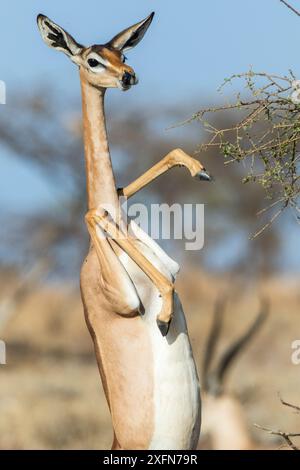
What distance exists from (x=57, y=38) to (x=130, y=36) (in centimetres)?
19

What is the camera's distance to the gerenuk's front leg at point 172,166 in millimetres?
3562

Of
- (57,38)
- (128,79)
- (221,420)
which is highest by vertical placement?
(57,38)

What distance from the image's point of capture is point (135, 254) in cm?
355

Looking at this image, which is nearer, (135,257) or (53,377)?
(135,257)

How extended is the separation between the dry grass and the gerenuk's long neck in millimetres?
5683

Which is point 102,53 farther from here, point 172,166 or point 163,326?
point 163,326

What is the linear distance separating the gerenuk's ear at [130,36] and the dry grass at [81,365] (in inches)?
224

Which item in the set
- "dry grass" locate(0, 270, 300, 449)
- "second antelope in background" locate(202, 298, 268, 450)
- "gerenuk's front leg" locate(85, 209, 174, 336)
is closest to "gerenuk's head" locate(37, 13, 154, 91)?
"gerenuk's front leg" locate(85, 209, 174, 336)

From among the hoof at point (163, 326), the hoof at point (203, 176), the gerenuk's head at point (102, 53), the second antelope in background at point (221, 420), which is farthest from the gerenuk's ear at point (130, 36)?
the second antelope in background at point (221, 420)

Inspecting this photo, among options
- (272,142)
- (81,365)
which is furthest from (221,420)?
(81,365)

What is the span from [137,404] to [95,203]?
511 mm
